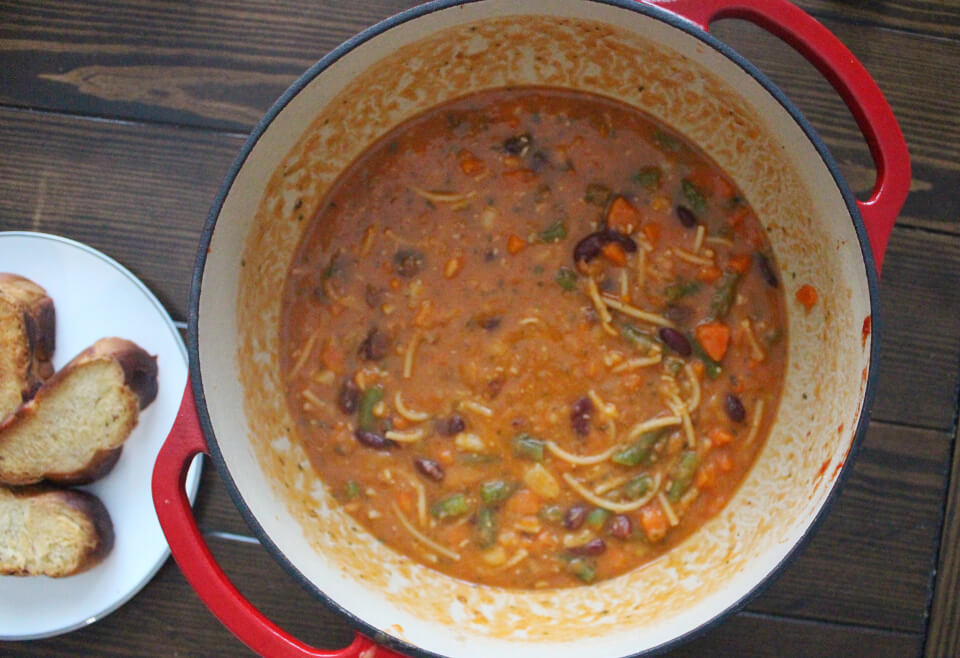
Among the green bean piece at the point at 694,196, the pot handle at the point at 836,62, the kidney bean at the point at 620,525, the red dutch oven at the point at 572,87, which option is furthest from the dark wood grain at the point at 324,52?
the kidney bean at the point at 620,525

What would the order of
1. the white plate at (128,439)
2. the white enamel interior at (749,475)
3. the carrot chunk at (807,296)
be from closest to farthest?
the white enamel interior at (749,475), the carrot chunk at (807,296), the white plate at (128,439)

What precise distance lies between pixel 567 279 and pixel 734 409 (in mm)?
580

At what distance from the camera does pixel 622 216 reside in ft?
7.43

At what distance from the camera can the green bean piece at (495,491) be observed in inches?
90.8

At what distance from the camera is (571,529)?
232 centimetres

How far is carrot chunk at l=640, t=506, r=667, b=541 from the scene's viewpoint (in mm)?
2322

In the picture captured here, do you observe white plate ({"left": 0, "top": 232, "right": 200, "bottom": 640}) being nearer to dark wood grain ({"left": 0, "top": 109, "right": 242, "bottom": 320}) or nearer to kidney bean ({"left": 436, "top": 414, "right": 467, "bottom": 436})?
dark wood grain ({"left": 0, "top": 109, "right": 242, "bottom": 320})

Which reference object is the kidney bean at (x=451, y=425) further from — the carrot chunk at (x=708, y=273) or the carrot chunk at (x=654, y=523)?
the carrot chunk at (x=708, y=273)

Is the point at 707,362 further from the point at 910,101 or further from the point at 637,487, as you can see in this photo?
the point at 910,101

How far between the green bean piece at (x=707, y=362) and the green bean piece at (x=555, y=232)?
0.44m

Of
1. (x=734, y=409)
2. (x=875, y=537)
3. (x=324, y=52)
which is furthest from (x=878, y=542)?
(x=324, y=52)

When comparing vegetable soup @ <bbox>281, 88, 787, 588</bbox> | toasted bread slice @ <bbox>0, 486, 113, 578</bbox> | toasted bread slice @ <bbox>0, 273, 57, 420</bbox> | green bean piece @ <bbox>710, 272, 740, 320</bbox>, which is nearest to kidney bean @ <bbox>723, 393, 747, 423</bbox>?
vegetable soup @ <bbox>281, 88, 787, 588</bbox>

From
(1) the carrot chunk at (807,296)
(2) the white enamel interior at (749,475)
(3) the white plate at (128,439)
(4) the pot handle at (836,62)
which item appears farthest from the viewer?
(3) the white plate at (128,439)

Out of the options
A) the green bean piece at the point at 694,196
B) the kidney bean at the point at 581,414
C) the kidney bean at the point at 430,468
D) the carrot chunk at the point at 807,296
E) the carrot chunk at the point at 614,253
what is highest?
the green bean piece at the point at 694,196
